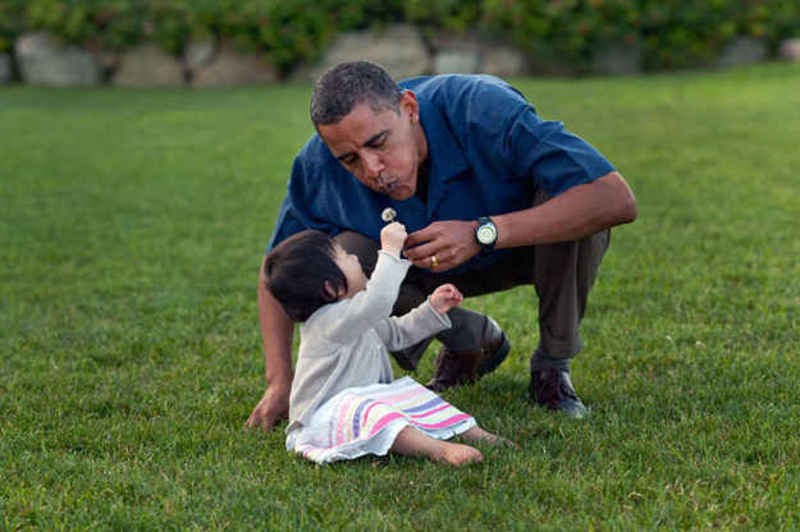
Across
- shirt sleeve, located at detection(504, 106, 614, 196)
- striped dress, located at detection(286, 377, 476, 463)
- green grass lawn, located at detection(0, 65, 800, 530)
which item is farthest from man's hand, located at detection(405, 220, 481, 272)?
green grass lawn, located at detection(0, 65, 800, 530)

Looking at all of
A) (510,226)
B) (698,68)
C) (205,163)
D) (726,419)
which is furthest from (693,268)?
(698,68)

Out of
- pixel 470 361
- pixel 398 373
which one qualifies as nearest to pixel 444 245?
pixel 470 361

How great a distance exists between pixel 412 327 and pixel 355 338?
0.17m

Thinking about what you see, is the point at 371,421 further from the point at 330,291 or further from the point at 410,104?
the point at 410,104

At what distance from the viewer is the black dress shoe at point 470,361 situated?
3756 mm

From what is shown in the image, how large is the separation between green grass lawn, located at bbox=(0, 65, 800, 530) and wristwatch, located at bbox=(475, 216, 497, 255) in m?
0.51

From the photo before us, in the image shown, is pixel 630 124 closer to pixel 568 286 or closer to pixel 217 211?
pixel 217 211

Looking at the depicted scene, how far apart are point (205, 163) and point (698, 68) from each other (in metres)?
7.82

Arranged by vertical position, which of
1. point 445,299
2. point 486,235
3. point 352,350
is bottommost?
point 352,350

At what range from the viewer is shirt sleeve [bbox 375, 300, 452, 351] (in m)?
3.19

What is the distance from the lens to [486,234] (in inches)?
118

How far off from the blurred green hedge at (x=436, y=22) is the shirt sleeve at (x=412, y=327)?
1125 centimetres

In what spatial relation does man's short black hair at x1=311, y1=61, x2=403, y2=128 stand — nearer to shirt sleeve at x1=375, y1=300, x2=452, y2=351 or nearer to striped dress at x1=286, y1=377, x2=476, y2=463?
shirt sleeve at x1=375, y1=300, x2=452, y2=351

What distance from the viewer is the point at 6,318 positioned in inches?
189
